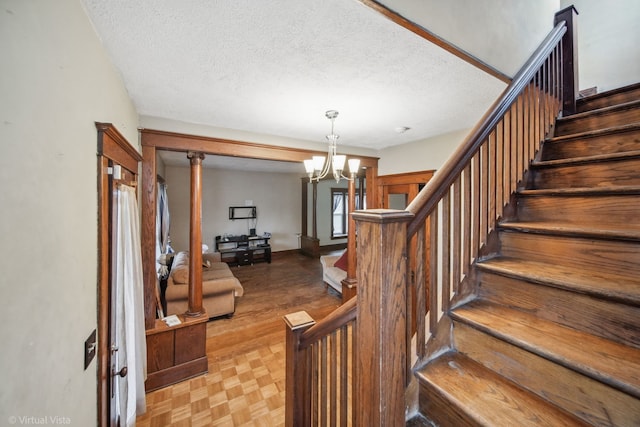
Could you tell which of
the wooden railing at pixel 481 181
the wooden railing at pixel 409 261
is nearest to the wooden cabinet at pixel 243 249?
the wooden railing at pixel 409 261

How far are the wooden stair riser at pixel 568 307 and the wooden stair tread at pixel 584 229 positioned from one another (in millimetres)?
297

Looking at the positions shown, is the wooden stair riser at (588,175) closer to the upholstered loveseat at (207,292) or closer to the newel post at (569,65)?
the newel post at (569,65)

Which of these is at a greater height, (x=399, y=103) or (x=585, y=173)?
(x=399, y=103)

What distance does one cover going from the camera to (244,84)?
1735mm

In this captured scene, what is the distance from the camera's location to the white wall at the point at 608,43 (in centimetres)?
260

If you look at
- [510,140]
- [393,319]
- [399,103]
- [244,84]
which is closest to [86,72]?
[244,84]

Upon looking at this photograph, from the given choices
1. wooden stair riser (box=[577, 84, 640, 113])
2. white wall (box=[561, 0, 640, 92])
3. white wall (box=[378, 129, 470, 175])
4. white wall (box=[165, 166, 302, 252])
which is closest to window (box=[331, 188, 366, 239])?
white wall (box=[165, 166, 302, 252])

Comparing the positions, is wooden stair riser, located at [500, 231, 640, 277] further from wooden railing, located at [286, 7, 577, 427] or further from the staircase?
wooden railing, located at [286, 7, 577, 427]

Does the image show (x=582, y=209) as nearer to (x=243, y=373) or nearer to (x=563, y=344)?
(x=563, y=344)

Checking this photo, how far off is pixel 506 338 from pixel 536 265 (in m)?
0.49

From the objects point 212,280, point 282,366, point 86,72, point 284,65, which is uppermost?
point 284,65

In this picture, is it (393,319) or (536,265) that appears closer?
(393,319)

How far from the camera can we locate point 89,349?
1.10m

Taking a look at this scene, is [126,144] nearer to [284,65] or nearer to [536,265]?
[284,65]
